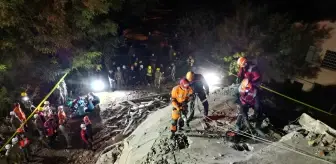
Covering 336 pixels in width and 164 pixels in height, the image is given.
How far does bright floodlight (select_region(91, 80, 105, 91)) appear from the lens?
15748mm

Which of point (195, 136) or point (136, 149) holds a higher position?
point (195, 136)

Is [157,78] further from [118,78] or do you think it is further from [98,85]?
[98,85]

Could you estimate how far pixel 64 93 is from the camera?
14266 mm

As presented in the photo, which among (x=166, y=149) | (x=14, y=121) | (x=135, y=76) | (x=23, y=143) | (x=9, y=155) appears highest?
(x=135, y=76)

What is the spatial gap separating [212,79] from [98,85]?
25.4ft

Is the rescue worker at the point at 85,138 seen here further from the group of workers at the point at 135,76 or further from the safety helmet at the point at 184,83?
the group of workers at the point at 135,76

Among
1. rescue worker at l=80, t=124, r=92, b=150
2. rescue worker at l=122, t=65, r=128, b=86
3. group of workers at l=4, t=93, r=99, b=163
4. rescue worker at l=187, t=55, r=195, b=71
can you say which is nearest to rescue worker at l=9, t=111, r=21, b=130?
group of workers at l=4, t=93, r=99, b=163

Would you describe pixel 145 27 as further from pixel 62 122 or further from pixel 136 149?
pixel 136 149

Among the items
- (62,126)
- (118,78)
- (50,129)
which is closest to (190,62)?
(118,78)

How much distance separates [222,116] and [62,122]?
260 inches

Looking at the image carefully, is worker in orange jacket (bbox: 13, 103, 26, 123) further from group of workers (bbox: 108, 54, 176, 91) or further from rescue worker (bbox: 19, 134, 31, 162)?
group of workers (bbox: 108, 54, 176, 91)

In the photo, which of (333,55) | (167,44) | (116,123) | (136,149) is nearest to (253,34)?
(333,55)

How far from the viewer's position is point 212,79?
1659cm

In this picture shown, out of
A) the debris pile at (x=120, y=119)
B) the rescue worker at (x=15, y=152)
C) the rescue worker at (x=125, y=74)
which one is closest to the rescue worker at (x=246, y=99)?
the debris pile at (x=120, y=119)
